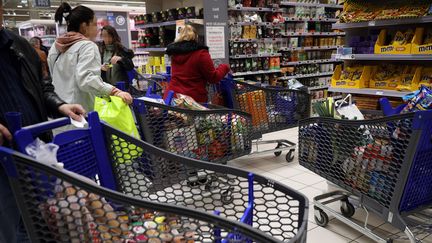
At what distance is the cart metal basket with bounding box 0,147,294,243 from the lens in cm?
94

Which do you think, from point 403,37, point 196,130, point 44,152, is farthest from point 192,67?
point 44,152

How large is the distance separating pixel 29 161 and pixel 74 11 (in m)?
2.10

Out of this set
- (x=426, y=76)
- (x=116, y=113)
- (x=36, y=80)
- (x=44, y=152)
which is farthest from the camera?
(x=426, y=76)

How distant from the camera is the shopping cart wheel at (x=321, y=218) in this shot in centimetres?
264

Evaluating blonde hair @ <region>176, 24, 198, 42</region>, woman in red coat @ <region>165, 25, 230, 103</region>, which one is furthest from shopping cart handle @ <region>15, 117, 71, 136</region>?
blonde hair @ <region>176, 24, 198, 42</region>

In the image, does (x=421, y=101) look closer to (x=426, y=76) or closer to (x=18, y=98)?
(x=426, y=76)

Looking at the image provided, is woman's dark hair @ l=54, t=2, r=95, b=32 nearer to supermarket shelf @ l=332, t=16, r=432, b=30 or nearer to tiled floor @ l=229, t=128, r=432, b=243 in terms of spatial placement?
tiled floor @ l=229, t=128, r=432, b=243

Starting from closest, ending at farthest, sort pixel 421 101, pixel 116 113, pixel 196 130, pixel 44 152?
pixel 44 152 → pixel 116 113 → pixel 421 101 → pixel 196 130

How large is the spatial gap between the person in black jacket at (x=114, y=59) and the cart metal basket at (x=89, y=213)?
3.30m

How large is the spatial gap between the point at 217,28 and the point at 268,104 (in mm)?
1943

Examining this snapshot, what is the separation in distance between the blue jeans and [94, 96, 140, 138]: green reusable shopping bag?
1.84 ft

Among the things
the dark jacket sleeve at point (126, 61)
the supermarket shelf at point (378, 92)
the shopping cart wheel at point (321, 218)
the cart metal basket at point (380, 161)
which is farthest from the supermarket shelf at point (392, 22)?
the dark jacket sleeve at point (126, 61)

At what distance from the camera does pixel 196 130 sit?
9.29ft

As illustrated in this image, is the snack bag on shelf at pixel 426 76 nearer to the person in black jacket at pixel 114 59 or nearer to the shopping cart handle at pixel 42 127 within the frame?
the person in black jacket at pixel 114 59
